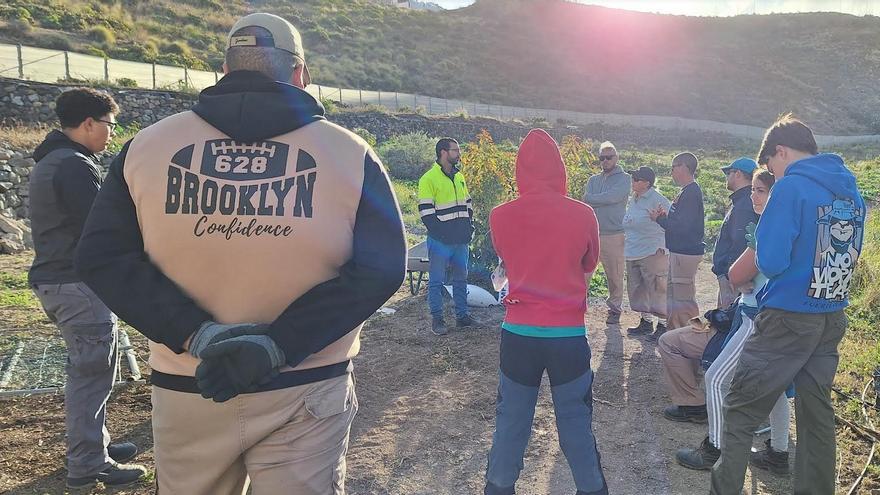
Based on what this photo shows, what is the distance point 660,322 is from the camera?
655 centimetres

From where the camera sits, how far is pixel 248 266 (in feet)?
5.60

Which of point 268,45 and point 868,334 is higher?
point 268,45

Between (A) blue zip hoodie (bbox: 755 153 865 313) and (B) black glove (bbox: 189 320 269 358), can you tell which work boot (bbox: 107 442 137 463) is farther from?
(A) blue zip hoodie (bbox: 755 153 865 313)

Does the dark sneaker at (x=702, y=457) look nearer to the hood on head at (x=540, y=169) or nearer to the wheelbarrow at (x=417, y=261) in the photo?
the hood on head at (x=540, y=169)

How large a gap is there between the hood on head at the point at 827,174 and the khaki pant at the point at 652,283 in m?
3.54

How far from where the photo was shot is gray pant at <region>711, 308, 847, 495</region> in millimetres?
2889

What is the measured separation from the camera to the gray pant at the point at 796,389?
2.89 meters

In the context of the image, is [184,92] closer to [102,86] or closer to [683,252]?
[102,86]

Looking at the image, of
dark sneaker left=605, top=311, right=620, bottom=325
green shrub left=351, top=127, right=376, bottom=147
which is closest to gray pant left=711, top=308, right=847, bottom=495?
dark sneaker left=605, top=311, right=620, bottom=325

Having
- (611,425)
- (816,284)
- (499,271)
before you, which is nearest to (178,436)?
(499,271)

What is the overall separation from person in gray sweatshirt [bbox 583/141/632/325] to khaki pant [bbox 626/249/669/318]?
228 millimetres

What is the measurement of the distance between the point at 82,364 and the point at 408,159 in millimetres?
15251

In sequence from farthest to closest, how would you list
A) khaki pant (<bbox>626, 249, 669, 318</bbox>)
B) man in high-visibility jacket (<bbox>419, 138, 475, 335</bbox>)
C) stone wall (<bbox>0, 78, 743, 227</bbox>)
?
stone wall (<bbox>0, 78, 743, 227</bbox>) → khaki pant (<bbox>626, 249, 669, 318</bbox>) → man in high-visibility jacket (<bbox>419, 138, 475, 335</bbox>)

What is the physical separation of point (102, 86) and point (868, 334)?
19676 mm
